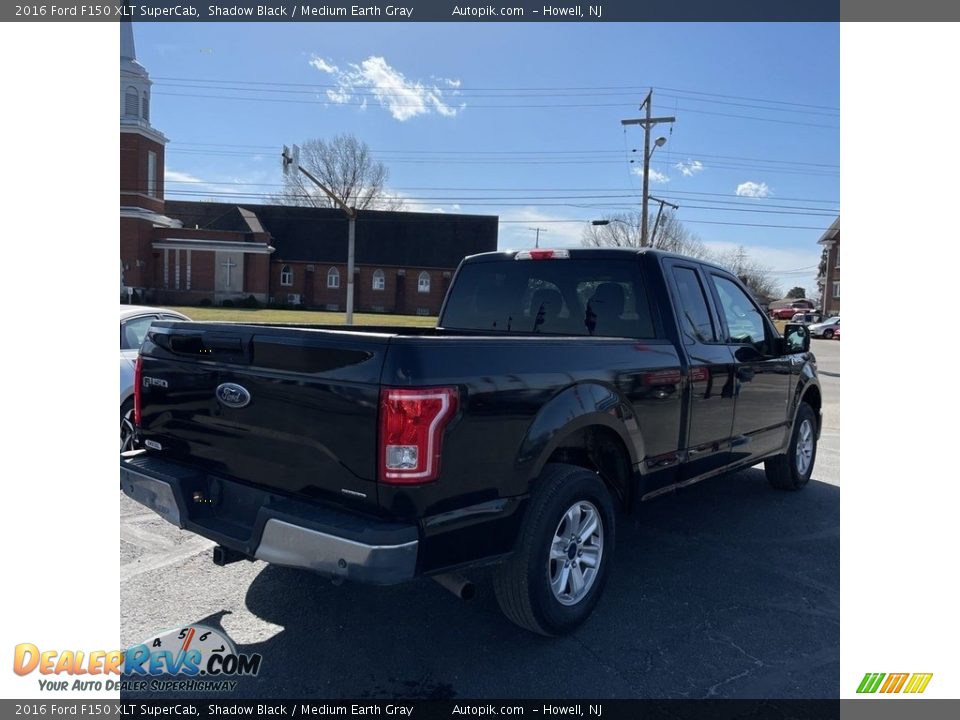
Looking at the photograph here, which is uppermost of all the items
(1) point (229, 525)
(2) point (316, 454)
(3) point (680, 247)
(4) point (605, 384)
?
(3) point (680, 247)

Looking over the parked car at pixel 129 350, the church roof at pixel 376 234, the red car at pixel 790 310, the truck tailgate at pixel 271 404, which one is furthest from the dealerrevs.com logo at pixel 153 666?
the red car at pixel 790 310

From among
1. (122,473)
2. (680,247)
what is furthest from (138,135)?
(122,473)

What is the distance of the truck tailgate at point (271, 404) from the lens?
9.34ft

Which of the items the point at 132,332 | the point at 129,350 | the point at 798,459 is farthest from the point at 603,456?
the point at 132,332

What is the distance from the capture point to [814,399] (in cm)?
674

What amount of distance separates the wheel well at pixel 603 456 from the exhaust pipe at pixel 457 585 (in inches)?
34.8

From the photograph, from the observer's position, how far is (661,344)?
4250 mm

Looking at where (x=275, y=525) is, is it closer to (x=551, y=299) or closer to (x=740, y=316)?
(x=551, y=299)

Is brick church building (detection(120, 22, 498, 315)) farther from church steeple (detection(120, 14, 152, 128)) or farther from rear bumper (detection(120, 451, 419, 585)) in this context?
rear bumper (detection(120, 451, 419, 585))

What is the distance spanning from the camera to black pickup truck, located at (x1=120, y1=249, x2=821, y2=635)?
9.18ft

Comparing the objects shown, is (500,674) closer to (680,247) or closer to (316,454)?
(316,454)

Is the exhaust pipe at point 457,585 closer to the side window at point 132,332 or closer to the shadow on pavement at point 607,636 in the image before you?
the shadow on pavement at point 607,636

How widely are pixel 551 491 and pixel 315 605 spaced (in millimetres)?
1550

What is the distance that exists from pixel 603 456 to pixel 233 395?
2.08 metres
